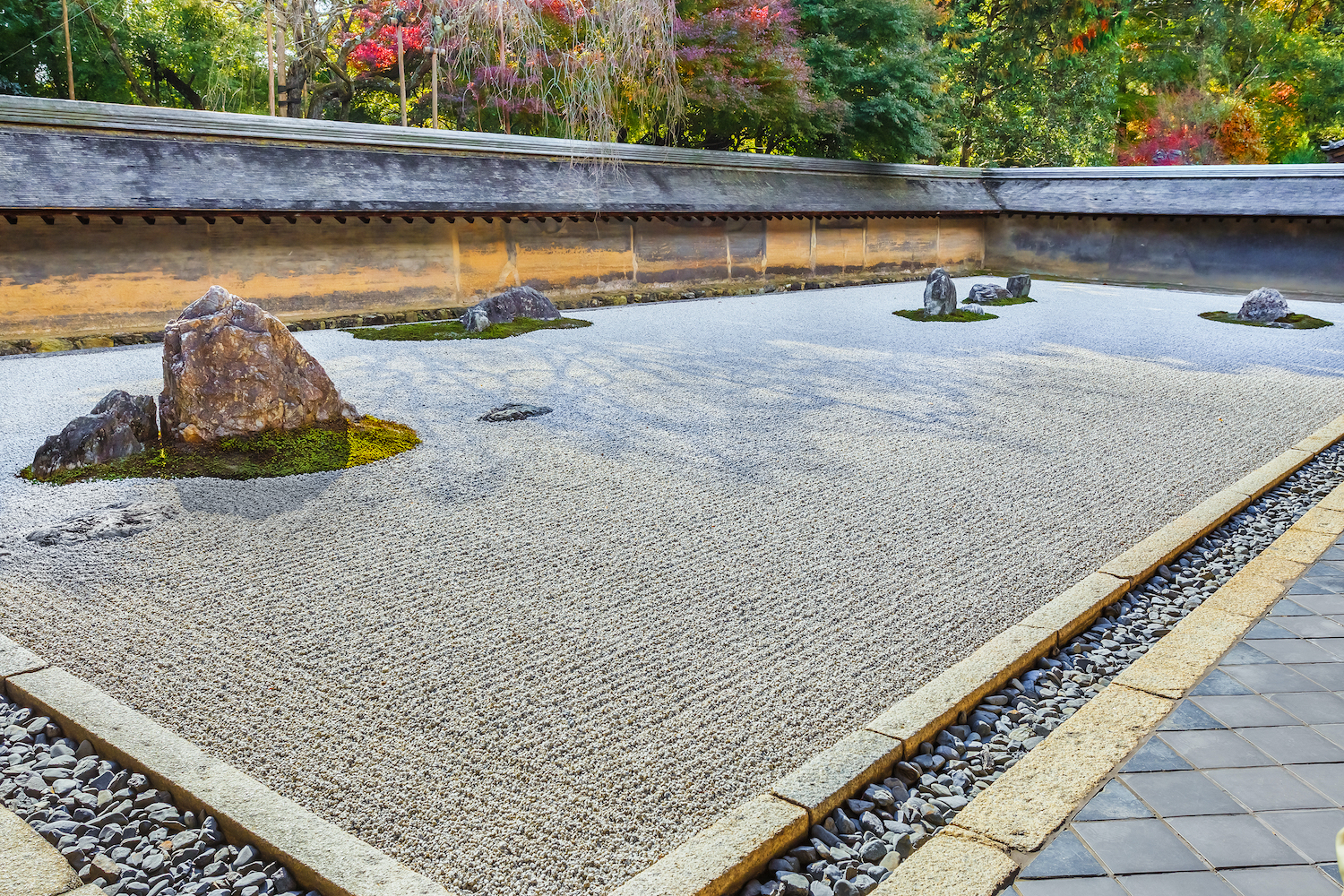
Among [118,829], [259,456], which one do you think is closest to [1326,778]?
[118,829]

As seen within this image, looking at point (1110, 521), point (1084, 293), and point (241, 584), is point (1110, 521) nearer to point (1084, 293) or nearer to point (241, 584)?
point (241, 584)

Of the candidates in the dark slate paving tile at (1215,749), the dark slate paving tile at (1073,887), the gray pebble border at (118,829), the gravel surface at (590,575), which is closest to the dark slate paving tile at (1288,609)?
the gravel surface at (590,575)

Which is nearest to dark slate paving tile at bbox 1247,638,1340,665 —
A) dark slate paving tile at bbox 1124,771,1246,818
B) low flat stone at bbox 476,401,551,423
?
dark slate paving tile at bbox 1124,771,1246,818

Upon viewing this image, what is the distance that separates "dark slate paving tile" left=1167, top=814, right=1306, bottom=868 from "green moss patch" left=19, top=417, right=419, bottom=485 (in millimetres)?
4412

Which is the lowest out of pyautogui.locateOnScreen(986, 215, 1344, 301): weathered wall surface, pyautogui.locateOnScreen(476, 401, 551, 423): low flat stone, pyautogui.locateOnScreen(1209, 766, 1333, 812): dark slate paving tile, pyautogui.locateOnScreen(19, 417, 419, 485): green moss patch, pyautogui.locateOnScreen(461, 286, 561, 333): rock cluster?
pyautogui.locateOnScreen(1209, 766, 1333, 812): dark slate paving tile

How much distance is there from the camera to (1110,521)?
4320 mm

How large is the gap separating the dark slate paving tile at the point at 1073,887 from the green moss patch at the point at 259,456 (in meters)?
4.25

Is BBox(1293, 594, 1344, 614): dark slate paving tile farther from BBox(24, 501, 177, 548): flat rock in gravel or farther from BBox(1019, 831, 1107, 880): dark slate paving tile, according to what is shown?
BBox(24, 501, 177, 548): flat rock in gravel

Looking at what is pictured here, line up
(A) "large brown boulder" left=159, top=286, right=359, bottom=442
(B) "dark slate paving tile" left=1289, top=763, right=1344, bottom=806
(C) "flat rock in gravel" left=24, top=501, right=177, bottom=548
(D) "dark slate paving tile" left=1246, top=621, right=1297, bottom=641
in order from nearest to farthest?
1. (B) "dark slate paving tile" left=1289, top=763, right=1344, bottom=806
2. (D) "dark slate paving tile" left=1246, top=621, right=1297, bottom=641
3. (C) "flat rock in gravel" left=24, top=501, right=177, bottom=548
4. (A) "large brown boulder" left=159, top=286, right=359, bottom=442

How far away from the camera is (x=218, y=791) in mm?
2215

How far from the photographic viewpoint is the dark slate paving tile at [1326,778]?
2.27m

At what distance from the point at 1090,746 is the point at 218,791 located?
2.25m

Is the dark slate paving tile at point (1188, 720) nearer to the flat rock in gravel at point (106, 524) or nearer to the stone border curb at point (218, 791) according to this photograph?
the stone border curb at point (218, 791)

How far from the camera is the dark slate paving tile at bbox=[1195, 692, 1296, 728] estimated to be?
2.58 meters
